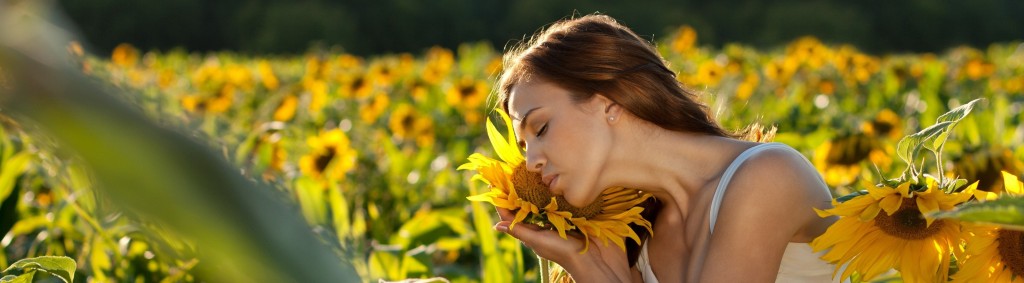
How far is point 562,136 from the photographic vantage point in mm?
1505

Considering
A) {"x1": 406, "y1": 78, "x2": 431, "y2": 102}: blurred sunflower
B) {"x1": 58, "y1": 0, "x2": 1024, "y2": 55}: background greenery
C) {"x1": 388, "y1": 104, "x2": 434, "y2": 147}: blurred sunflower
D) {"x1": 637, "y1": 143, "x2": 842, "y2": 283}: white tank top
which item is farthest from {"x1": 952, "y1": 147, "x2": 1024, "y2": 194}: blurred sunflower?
{"x1": 58, "y1": 0, "x2": 1024, "y2": 55}: background greenery

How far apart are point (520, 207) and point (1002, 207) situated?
117 cm

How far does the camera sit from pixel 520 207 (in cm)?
154

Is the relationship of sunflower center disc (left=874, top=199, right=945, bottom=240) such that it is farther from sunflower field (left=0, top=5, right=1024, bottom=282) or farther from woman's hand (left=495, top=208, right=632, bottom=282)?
woman's hand (left=495, top=208, right=632, bottom=282)

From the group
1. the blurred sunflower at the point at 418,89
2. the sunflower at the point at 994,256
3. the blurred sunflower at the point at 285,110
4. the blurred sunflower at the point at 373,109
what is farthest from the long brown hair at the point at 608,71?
the blurred sunflower at the point at 418,89

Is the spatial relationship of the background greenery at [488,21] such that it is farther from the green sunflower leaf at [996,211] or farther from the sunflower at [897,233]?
the green sunflower leaf at [996,211]

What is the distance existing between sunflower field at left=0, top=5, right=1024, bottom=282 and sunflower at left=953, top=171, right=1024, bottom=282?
3.3 inches

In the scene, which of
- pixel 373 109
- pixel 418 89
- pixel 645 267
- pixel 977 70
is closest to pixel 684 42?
pixel 977 70

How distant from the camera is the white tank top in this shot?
150 cm

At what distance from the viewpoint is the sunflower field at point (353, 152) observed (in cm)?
17

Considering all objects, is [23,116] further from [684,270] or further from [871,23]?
[871,23]

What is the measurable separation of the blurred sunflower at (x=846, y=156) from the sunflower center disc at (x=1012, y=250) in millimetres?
1857

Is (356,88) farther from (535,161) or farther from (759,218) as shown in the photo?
(759,218)

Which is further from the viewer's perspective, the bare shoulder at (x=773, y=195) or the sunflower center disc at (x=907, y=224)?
the bare shoulder at (x=773, y=195)
